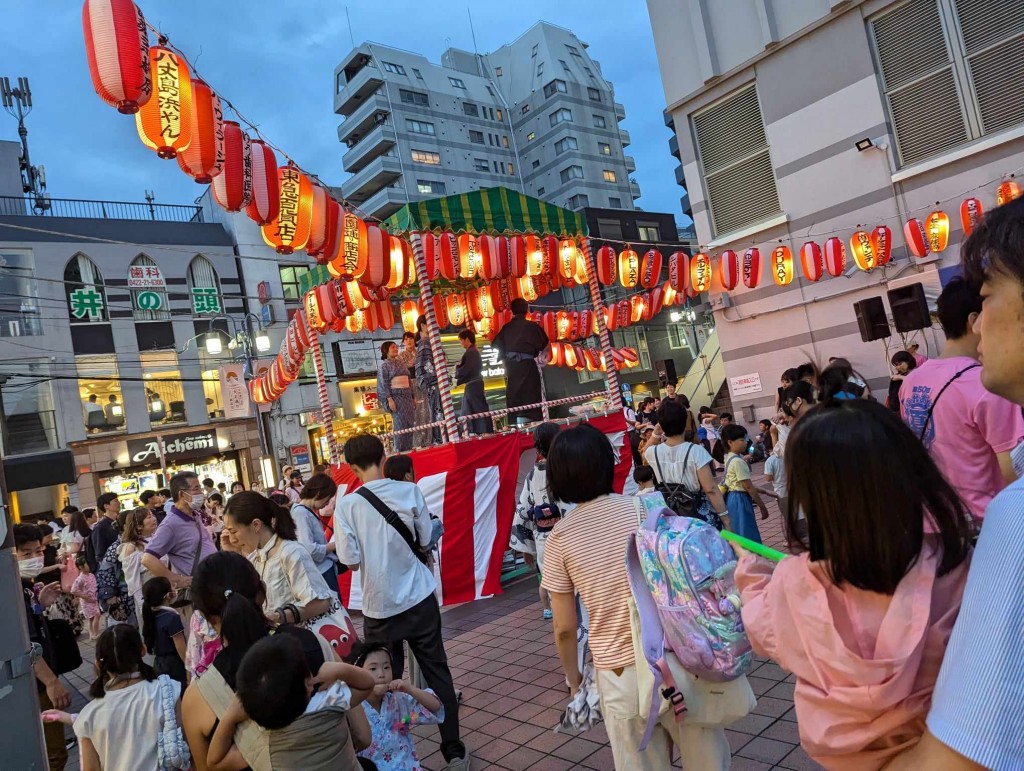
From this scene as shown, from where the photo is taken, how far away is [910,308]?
11.6m

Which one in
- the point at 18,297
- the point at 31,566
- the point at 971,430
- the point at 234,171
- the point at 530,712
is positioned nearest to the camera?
the point at 971,430

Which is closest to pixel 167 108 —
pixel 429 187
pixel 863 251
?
pixel 863 251

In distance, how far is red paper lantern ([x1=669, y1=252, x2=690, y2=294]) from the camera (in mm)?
14734

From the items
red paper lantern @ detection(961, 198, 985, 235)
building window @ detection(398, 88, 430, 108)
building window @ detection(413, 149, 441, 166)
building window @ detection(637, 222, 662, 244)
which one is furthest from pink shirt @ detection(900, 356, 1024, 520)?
building window @ detection(398, 88, 430, 108)

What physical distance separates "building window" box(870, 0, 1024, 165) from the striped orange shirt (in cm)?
1327

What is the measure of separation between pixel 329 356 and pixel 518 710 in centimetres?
2525

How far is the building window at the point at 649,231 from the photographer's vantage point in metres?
38.8

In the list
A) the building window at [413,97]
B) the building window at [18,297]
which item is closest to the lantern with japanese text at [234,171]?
the building window at [18,297]

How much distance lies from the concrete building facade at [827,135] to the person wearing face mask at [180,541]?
11.0 metres

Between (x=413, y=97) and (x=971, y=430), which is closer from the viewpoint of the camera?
(x=971, y=430)

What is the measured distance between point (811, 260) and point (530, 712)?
11.6 meters

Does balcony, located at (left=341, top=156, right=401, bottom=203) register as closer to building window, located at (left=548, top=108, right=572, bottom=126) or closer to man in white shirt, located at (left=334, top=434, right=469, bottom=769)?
building window, located at (left=548, top=108, right=572, bottom=126)

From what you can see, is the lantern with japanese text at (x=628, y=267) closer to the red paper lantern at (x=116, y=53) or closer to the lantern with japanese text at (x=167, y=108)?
the lantern with japanese text at (x=167, y=108)

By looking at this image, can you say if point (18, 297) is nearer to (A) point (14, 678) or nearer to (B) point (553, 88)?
(A) point (14, 678)
